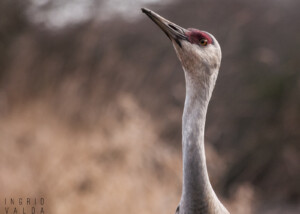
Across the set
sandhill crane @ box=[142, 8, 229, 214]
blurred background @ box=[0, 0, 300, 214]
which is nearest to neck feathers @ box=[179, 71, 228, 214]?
sandhill crane @ box=[142, 8, 229, 214]

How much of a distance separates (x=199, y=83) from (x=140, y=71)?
580 centimetres

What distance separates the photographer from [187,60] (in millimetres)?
2984

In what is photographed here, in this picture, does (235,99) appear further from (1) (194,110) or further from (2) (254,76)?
(1) (194,110)

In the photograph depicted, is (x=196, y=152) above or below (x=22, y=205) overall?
below

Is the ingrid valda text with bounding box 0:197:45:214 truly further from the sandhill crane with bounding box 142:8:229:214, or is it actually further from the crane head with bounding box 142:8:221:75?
the crane head with bounding box 142:8:221:75

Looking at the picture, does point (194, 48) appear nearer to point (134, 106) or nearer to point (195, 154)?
point (195, 154)

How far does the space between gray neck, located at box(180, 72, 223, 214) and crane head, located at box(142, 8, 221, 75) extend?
2.7 inches

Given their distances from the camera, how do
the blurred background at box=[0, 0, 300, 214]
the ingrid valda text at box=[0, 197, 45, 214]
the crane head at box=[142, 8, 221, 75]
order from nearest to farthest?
the crane head at box=[142, 8, 221, 75]
the ingrid valda text at box=[0, 197, 45, 214]
the blurred background at box=[0, 0, 300, 214]

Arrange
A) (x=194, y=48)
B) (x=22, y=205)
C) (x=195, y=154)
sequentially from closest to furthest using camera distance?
(x=195, y=154) → (x=194, y=48) → (x=22, y=205)

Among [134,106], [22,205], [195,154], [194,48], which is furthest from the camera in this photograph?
[134,106]

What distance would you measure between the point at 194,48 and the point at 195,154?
610 mm

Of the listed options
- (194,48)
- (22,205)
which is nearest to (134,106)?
(22,205)

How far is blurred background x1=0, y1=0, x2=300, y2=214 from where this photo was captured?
641cm

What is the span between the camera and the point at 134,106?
274 inches
